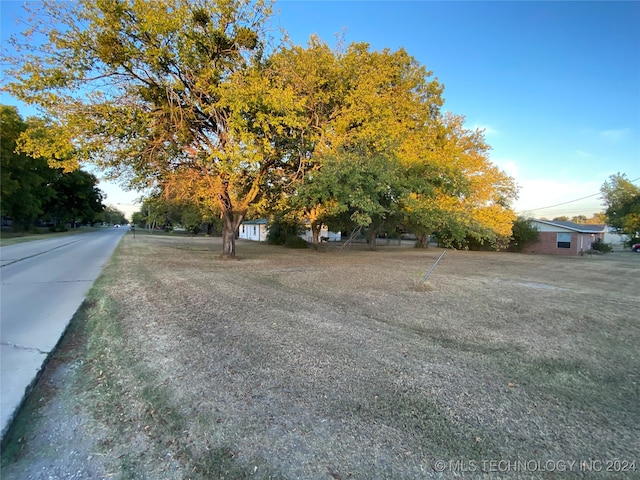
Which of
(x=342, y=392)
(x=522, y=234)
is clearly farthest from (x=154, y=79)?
(x=522, y=234)

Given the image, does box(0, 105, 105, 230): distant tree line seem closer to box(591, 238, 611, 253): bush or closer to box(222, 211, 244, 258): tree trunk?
box(222, 211, 244, 258): tree trunk

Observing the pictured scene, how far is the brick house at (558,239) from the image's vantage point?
3153 centimetres

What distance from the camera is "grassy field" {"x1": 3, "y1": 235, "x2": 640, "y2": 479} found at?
7.21 feet

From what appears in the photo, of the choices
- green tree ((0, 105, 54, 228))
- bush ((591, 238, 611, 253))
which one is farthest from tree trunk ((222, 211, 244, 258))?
bush ((591, 238, 611, 253))

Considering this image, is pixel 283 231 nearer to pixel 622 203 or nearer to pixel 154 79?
pixel 154 79

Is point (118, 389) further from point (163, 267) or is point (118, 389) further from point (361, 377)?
point (163, 267)

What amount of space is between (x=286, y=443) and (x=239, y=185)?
13.5 metres

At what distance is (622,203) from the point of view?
4206cm

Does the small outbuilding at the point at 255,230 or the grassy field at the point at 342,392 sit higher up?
the small outbuilding at the point at 255,230

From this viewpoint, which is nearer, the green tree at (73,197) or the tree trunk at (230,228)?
the tree trunk at (230,228)

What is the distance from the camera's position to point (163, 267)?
11.0 meters

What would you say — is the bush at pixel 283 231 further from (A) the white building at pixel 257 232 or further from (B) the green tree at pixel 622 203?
(B) the green tree at pixel 622 203

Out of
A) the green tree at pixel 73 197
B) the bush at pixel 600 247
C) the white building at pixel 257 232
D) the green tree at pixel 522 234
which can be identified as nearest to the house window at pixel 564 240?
the green tree at pixel 522 234

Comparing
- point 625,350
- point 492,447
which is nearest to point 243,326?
point 492,447
